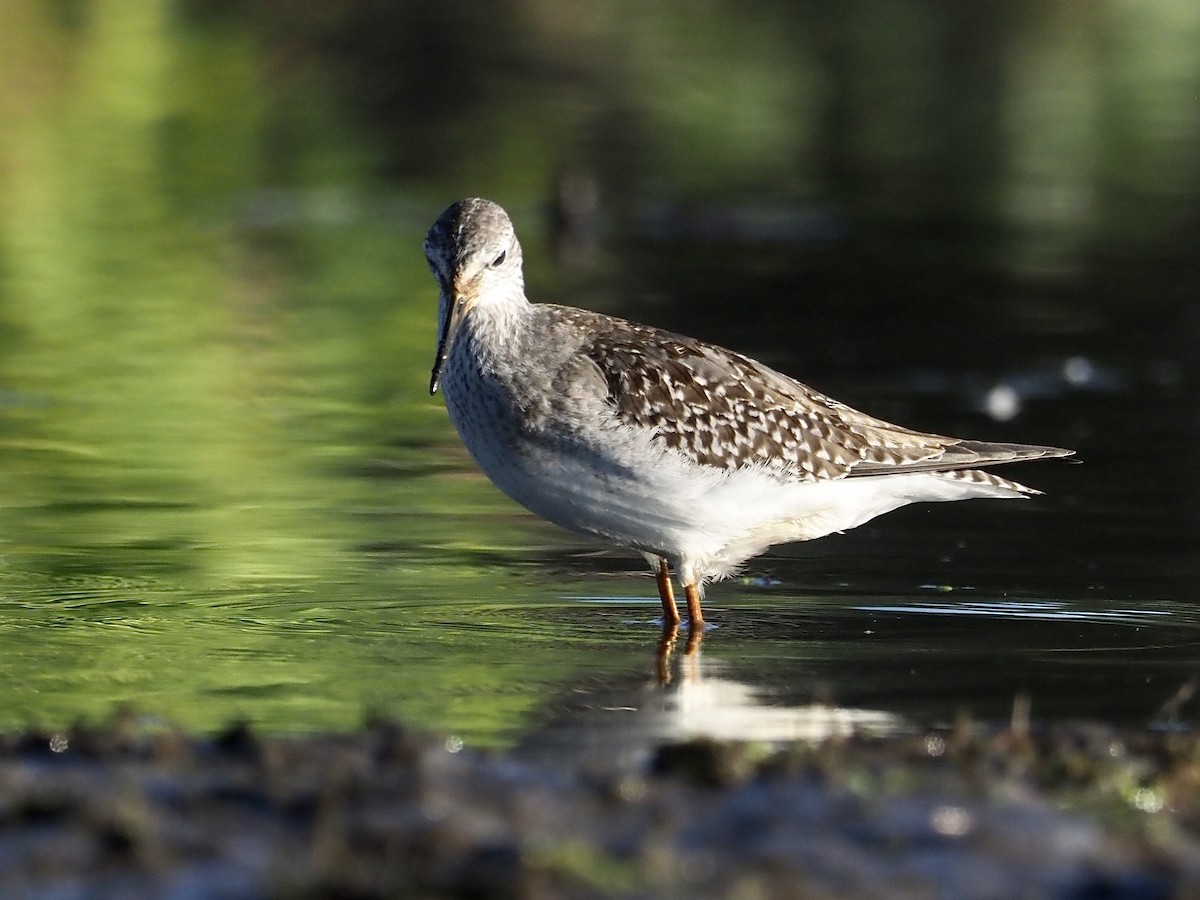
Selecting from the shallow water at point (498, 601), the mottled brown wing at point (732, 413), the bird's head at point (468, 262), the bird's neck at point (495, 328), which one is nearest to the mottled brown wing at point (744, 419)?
the mottled brown wing at point (732, 413)

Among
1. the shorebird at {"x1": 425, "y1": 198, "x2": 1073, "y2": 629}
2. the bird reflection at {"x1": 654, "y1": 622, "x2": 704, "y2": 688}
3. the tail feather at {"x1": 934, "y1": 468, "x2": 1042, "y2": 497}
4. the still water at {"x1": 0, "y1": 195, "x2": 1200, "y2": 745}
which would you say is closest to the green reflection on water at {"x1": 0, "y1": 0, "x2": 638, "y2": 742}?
the still water at {"x1": 0, "y1": 195, "x2": 1200, "y2": 745}

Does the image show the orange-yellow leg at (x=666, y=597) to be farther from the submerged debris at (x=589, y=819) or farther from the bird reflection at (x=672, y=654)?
the submerged debris at (x=589, y=819)

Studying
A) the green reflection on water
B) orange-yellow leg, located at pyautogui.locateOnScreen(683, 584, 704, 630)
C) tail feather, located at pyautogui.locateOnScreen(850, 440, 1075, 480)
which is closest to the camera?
the green reflection on water

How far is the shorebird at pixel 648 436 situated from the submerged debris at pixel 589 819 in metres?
2.74

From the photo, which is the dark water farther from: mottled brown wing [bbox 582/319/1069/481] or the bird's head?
the bird's head

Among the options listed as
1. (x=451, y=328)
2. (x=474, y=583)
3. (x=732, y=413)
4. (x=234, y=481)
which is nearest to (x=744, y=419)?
(x=732, y=413)

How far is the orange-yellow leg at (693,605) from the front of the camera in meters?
9.12

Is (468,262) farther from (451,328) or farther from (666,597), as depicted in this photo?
(666,597)

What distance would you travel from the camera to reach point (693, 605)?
9180 mm

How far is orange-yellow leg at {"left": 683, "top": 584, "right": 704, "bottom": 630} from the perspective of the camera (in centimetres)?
912

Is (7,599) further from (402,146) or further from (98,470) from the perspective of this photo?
(402,146)

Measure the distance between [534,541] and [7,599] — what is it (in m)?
2.87

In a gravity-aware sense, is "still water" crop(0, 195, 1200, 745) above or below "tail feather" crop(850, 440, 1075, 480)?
below

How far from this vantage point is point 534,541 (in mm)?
10906
